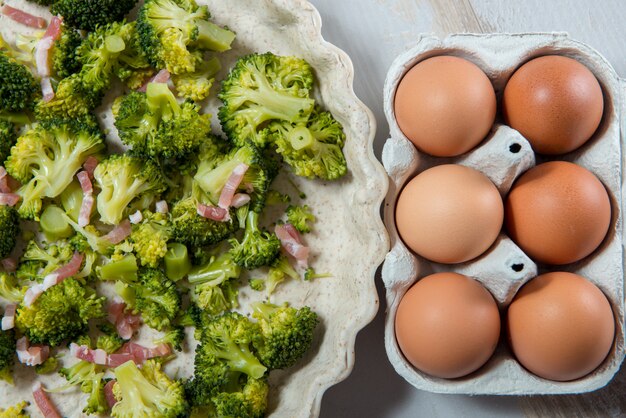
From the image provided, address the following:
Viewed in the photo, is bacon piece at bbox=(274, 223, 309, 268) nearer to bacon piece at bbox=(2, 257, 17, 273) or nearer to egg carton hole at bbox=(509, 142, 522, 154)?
egg carton hole at bbox=(509, 142, 522, 154)

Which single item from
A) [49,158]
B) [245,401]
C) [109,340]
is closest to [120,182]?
[49,158]

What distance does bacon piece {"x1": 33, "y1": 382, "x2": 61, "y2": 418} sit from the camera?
6.02 feet

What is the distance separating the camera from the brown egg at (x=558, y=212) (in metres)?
1.62

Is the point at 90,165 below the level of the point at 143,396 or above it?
above

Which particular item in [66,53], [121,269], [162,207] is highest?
[66,53]

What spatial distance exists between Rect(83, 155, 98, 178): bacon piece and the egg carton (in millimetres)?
747

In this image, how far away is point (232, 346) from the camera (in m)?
1.76

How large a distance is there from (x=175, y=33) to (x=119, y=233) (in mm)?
521

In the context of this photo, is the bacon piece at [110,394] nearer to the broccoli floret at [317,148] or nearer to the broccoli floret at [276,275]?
the broccoli floret at [276,275]

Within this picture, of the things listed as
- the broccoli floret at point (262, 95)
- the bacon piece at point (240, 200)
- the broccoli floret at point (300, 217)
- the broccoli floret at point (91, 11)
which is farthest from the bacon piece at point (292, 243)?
the broccoli floret at point (91, 11)

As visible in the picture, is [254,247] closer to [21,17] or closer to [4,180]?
[4,180]

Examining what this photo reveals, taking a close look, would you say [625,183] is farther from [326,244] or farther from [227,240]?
[227,240]

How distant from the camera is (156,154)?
5.83ft

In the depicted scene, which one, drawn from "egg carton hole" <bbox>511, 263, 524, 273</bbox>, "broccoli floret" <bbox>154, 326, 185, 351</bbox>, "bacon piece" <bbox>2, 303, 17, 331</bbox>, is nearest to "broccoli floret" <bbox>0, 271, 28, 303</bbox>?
"bacon piece" <bbox>2, 303, 17, 331</bbox>
